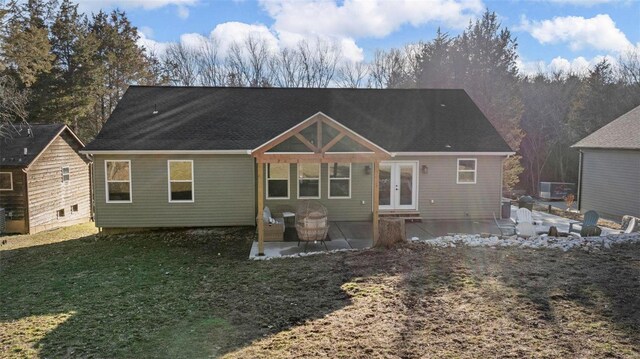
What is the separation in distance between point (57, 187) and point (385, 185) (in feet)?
51.7

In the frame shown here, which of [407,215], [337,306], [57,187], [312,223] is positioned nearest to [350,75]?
[57,187]

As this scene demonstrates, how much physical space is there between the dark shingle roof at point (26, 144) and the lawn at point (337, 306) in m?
10.2

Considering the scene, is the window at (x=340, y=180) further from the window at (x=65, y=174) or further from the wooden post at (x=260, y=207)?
the window at (x=65, y=174)

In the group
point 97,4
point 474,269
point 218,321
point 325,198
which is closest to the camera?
point 218,321

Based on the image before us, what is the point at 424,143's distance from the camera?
1487cm

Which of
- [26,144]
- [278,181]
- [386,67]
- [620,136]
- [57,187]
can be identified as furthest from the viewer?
[386,67]

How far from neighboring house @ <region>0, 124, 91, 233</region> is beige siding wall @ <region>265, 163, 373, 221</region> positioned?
11.9 m

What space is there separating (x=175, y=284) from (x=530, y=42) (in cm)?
2862

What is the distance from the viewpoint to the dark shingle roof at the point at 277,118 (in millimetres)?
14273

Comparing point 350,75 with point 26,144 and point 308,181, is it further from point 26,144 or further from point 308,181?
point 308,181

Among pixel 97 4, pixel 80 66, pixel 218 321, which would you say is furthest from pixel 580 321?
pixel 97 4

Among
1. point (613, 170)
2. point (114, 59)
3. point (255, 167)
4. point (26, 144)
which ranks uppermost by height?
point (114, 59)

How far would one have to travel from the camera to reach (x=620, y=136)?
16734mm

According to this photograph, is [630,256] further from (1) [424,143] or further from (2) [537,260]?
(1) [424,143]
